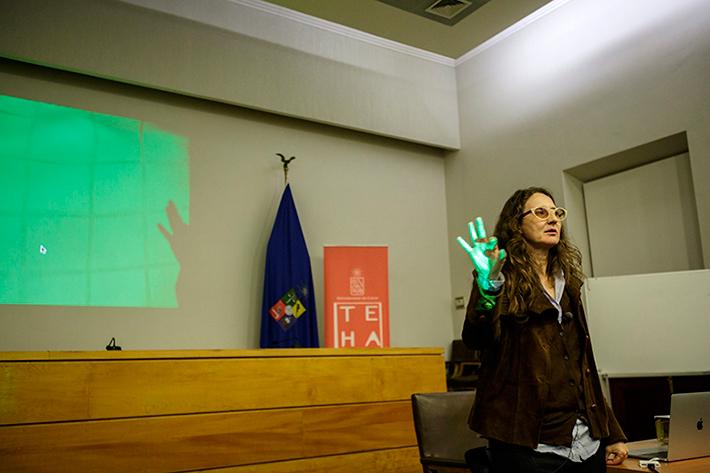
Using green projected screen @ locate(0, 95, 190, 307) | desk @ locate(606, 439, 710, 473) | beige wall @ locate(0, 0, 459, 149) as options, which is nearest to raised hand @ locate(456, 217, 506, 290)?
desk @ locate(606, 439, 710, 473)

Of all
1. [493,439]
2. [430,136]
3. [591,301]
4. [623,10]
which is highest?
[623,10]

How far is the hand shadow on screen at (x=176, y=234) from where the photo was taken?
457 centimetres

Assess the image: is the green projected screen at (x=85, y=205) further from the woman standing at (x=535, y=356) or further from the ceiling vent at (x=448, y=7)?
the woman standing at (x=535, y=356)

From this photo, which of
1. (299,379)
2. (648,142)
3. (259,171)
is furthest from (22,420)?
(648,142)

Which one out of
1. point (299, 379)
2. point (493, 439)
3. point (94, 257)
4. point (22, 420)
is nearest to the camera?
point (493, 439)

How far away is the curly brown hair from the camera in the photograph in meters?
1.70

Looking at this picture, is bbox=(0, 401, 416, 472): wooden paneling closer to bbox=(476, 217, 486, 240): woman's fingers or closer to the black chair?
the black chair

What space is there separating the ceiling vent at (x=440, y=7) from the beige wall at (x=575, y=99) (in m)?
0.71

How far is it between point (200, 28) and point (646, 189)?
362 centimetres

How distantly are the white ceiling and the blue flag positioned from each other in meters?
1.50

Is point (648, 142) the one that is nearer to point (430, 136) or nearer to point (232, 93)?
point (430, 136)

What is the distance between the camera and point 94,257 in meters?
4.26

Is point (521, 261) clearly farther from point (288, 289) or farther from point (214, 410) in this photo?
point (288, 289)

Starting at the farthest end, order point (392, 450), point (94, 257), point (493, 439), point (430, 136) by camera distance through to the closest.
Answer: point (430, 136), point (94, 257), point (392, 450), point (493, 439)
